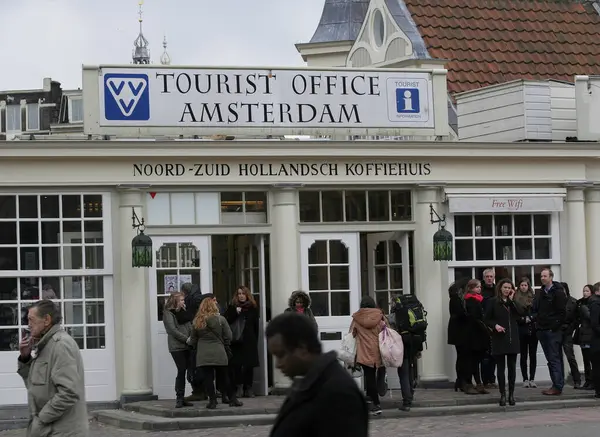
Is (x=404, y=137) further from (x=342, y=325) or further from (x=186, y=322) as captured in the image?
(x=186, y=322)

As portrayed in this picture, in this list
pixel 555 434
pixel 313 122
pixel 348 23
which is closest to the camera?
pixel 555 434

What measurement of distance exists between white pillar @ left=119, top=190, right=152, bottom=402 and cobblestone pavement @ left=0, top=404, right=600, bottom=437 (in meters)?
1.24

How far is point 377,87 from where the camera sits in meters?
19.7

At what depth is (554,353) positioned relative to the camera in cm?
1889

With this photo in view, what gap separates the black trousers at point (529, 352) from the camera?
64.6ft

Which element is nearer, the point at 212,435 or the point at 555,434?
the point at 555,434

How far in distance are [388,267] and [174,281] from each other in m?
3.44

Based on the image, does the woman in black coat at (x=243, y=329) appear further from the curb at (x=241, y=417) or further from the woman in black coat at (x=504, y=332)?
the woman in black coat at (x=504, y=332)

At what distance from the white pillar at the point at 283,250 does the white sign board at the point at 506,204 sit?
7.78 ft

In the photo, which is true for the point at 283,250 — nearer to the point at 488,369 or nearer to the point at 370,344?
the point at 370,344

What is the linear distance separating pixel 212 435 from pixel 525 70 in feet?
44.2

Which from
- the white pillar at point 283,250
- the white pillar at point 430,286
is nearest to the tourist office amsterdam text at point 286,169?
the white pillar at point 283,250

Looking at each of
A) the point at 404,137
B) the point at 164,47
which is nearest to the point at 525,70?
the point at 404,137

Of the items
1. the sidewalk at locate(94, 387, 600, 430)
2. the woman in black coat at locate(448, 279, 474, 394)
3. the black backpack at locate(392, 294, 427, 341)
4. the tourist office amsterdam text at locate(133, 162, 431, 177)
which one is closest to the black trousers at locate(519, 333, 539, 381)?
the sidewalk at locate(94, 387, 600, 430)
